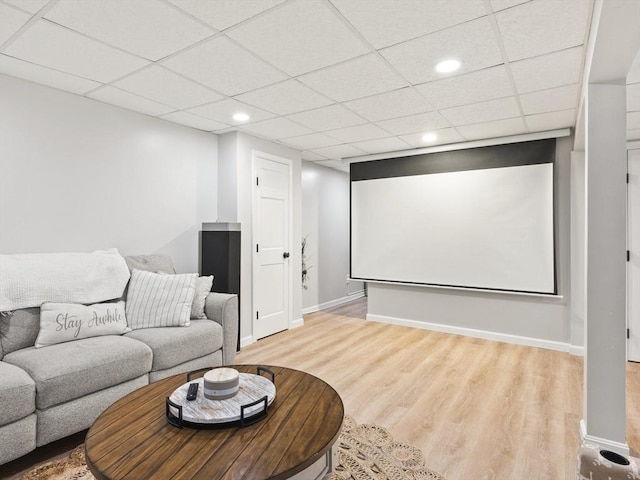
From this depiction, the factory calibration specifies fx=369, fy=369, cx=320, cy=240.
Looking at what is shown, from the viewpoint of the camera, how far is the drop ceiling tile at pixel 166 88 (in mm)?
2660

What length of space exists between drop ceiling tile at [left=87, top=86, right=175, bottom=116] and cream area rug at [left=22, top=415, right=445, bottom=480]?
256cm

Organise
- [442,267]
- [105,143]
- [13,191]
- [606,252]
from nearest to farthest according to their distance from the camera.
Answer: [606,252], [13,191], [105,143], [442,267]

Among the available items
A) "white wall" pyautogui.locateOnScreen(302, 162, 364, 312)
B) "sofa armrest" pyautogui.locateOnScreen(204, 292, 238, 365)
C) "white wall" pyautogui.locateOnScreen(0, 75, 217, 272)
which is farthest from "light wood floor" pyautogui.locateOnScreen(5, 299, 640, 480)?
"white wall" pyautogui.locateOnScreen(0, 75, 217, 272)

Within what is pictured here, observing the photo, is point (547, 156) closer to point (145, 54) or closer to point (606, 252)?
point (606, 252)

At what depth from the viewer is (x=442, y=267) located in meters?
4.72

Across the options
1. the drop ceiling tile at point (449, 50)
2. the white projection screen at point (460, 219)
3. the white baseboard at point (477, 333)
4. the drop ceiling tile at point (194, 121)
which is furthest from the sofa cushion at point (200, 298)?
the white baseboard at point (477, 333)

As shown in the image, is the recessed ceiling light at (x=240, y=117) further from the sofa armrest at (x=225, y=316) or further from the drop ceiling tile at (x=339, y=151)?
the sofa armrest at (x=225, y=316)

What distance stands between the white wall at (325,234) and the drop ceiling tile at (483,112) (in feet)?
8.93

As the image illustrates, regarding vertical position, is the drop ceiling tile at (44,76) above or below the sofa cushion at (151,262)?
above

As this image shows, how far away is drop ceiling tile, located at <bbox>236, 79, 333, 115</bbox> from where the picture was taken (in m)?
2.86

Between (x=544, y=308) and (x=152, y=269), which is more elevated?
(x=152, y=269)

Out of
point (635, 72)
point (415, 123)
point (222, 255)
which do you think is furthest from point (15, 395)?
point (635, 72)

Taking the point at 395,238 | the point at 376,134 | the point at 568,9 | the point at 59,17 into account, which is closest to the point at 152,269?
the point at 59,17

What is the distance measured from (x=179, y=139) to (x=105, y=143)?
785mm
